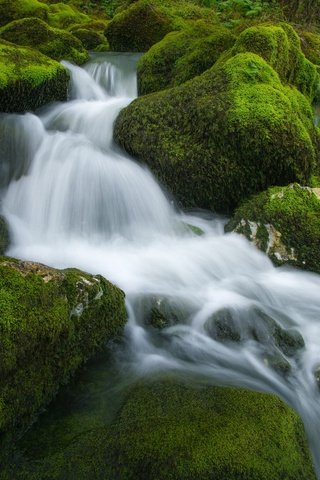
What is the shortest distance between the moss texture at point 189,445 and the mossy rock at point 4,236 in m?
2.45

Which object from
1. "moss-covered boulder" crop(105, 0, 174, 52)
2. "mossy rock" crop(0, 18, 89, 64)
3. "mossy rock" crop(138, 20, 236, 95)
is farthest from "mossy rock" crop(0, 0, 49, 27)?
"mossy rock" crop(138, 20, 236, 95)

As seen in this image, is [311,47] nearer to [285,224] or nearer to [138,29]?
[138,29]

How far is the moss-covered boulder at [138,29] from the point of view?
11.1 meters

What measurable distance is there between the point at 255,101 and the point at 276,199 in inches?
52.5

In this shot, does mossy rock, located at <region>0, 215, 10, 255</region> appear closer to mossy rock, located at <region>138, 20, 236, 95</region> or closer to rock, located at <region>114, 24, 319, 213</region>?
rock, located at <region>114, 24, 319, 213</region>

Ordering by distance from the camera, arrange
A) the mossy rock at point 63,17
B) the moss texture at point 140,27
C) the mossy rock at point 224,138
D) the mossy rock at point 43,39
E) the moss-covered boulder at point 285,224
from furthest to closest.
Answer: the mossy rock at point 63,17, the moss texture at point 140,27, the mossy rock at point 43,39, the mossy rock at point 224,138, the moss-covered boulder at point 285,224

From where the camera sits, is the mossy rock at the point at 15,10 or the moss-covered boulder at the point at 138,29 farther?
the mossy rock at the point at 15,10

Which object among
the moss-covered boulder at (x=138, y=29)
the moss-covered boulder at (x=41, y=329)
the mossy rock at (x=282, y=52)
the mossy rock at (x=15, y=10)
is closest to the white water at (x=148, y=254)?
the moss-covered boulder at (x=41, y=329)

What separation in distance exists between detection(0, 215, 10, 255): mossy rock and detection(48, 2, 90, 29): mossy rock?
1055 centimetres

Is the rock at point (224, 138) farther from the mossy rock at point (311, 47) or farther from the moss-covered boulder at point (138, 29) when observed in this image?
the moss-covered boulder at point (138, 29)

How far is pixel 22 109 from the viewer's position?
260 inches

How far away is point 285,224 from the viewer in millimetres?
4844

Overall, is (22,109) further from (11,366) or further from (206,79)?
(11,366)

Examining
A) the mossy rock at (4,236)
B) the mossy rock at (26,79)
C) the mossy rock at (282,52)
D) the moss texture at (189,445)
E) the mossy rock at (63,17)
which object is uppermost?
the mossy rock at (282,52)
